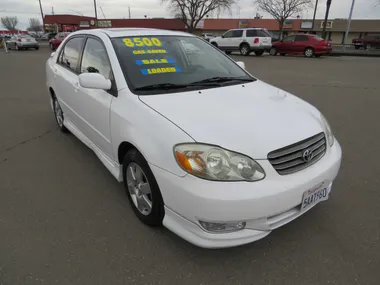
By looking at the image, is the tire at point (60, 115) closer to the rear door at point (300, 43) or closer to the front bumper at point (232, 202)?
the front bumper at point (232, 202)

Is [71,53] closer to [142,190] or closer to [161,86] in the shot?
[161,86]

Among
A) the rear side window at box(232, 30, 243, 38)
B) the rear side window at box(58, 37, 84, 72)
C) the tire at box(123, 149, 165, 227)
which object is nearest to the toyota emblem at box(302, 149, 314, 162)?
the tire at box(123, 149, 165, 227)

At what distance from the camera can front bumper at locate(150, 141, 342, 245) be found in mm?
1824

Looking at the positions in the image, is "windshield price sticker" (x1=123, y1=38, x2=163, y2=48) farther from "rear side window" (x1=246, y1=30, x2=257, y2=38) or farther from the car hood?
"rear side window" (x1=246, y1=30, x2=257, y2=38)

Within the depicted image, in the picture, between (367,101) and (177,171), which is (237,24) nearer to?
(367,101)

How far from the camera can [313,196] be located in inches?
84.4

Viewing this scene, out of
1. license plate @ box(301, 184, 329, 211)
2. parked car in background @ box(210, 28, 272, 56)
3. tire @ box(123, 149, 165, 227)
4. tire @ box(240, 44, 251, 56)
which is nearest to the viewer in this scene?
license plate @ box(301, 184, 329, 211)

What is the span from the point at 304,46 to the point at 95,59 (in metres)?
18.6

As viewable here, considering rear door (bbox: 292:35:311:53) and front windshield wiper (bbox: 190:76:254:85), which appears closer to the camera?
front windshield wiper (bbox: 190:76:254:85)

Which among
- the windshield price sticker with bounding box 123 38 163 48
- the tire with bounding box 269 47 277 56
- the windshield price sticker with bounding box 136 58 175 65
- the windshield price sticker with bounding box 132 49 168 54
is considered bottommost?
the tire with bounding box 269 47 277 56

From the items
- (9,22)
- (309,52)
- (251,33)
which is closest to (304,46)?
(309,52)

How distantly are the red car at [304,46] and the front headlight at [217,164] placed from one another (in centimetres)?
1902

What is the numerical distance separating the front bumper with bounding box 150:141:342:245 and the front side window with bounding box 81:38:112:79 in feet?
4.33

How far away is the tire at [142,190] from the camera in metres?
2.21
